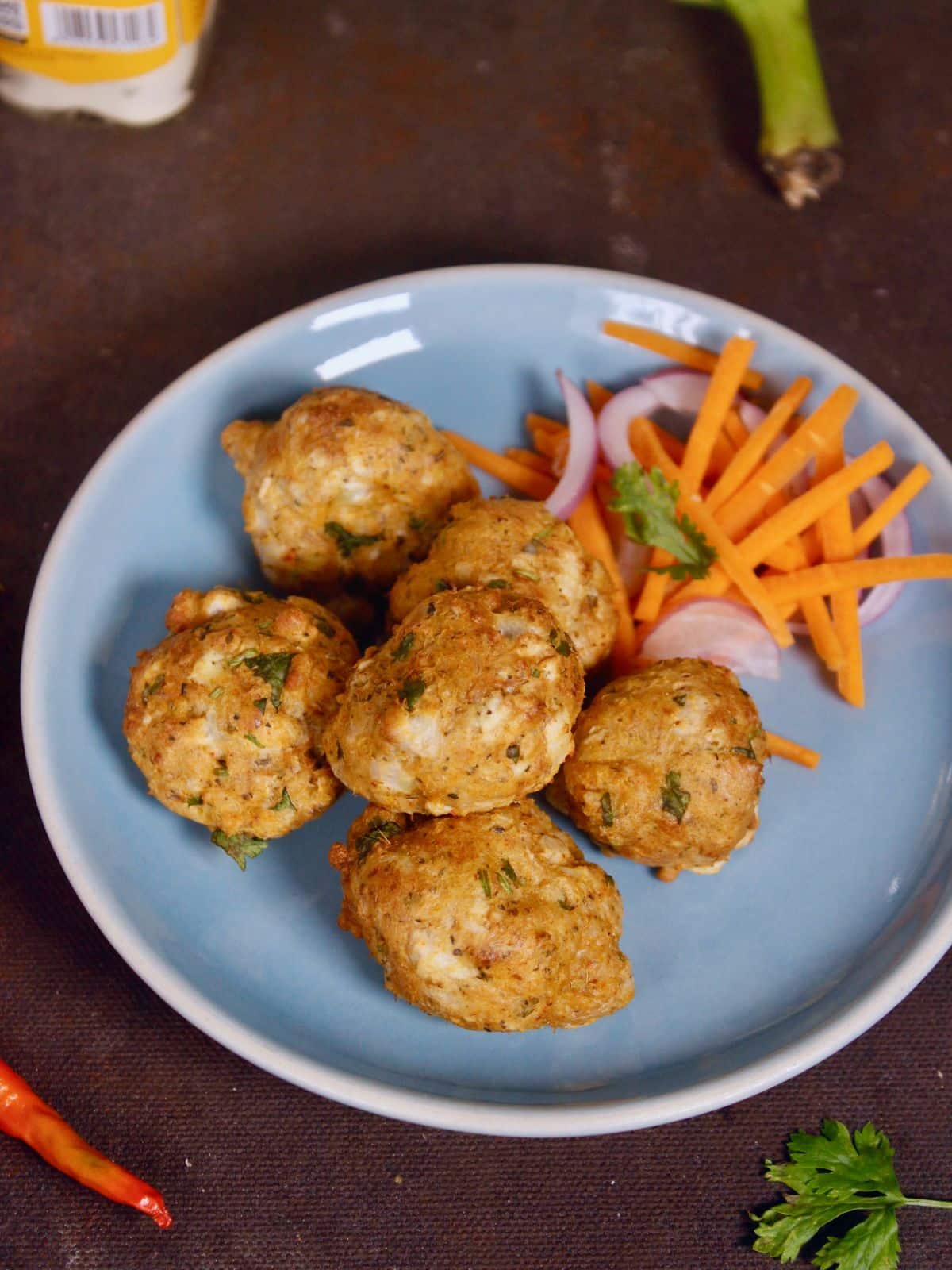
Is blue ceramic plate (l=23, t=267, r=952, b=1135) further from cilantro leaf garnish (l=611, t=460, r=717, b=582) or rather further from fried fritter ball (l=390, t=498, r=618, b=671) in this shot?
fried fritter ball (l=390, t=498, r=618, b=671)

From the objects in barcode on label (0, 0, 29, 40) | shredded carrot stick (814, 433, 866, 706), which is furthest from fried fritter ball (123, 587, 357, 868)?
Answer: barcode on label (0, 0, 29, 40)

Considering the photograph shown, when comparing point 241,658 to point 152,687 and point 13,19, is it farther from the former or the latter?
point 13,19

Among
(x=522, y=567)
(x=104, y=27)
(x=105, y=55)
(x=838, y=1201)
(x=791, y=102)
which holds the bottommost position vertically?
(x=838, y=1201)

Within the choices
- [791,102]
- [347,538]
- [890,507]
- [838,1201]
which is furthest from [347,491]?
[791,102]

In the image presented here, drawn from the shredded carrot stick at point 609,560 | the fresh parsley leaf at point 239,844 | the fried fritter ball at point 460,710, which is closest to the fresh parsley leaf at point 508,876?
the fried fritter ball at point 460,710

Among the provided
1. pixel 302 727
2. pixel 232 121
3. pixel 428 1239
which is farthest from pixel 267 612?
pixel 232 121
